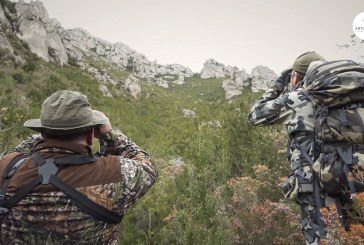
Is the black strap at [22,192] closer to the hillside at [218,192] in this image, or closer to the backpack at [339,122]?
the backpack at [339,122]

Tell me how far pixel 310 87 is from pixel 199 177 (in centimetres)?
211

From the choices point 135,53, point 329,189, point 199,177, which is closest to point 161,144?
point 199,177

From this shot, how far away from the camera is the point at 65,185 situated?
175 centimetres

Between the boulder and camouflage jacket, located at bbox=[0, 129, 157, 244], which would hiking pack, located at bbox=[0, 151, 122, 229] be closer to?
camouflage jacket, located at bbox=[0, 129, 157, 244]

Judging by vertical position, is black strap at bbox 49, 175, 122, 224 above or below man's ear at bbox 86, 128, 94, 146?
below

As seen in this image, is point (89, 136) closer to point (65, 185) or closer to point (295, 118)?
point (65, 185)

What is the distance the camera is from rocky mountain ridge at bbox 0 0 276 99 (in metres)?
22.3

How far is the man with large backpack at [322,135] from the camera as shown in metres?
2.36

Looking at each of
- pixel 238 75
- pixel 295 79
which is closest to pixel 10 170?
pixel 295 79

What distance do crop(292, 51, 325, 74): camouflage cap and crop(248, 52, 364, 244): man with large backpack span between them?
0.35 meters

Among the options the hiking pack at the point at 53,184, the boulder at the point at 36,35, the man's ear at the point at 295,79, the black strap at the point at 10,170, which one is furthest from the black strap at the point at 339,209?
the boulder at the point at 36,35

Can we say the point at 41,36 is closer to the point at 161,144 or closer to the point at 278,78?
the point at 161,144

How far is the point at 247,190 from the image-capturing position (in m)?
5.24

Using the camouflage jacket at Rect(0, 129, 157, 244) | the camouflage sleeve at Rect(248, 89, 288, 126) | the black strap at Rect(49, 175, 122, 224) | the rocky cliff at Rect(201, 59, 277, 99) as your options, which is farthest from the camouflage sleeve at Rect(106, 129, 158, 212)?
the rocky cliff at Rect(201, 59, 277, 99)
